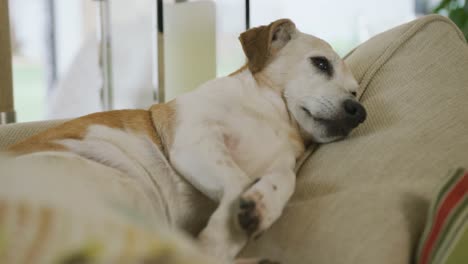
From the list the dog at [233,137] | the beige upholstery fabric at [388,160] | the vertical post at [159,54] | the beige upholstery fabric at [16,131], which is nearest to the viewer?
the beige upholstery fabric at [388,160]

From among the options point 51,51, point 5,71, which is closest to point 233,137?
point 5,71

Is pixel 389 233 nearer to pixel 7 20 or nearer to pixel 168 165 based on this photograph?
pixel 168 165

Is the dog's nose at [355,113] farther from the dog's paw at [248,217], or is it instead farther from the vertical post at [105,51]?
the vertical post at [105,51]

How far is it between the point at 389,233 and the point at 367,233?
0.04 meters

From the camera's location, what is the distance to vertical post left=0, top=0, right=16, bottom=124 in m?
2.26

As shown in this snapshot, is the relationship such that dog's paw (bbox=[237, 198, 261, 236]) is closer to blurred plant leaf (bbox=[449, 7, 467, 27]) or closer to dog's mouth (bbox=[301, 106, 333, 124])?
dog's mouth (bbox=[301, 106, 333, 124])

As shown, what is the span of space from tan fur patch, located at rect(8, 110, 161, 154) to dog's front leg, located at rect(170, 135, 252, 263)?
0.48 feet

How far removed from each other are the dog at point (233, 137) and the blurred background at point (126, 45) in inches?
66.8

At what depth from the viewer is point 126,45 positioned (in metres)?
3.48

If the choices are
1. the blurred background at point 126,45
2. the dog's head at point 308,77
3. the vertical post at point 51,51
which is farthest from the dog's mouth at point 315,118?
the vertical post at point 51,51

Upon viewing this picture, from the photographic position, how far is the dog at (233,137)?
1102 millimetres

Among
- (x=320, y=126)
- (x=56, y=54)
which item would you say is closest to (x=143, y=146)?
(x=320, y=126)

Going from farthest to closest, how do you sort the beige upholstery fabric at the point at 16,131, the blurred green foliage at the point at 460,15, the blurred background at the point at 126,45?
the blurred background at the point at 126,45 < the blurred green foliage at the point at 460,15 < the beige upholstery fabric at the point at 16,131

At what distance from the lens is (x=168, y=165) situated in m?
1.33
